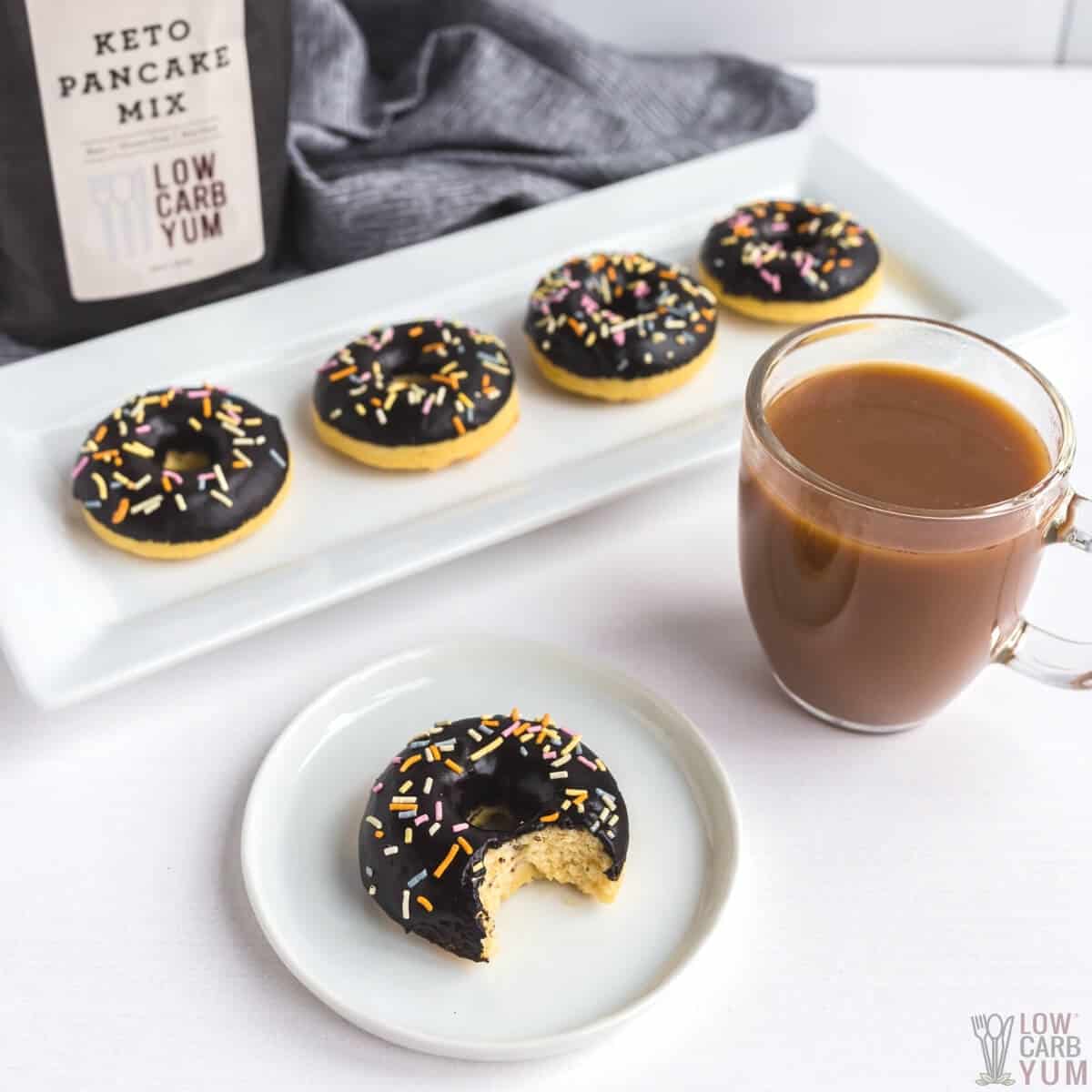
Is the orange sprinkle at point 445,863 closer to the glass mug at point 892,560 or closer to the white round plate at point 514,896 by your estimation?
the white round plate at point 514,896

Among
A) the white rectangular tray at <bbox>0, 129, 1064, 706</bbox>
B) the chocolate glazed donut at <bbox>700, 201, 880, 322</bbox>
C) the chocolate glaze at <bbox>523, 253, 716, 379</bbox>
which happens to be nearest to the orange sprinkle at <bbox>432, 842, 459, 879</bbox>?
the white rectangular tray at <bbox>0, 129, 1064, 706</bbox>

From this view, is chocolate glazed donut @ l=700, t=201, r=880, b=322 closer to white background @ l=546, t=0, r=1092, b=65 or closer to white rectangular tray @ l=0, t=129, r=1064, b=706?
white rectangular tray @ l=0, t=129, r=1064, b=706

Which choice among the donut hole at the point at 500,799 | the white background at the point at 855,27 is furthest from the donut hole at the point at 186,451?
the white background at the point at 855,27

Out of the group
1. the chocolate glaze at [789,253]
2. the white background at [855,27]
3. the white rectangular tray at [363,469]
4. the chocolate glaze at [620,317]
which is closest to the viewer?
the white rectangular tray at [363,469]

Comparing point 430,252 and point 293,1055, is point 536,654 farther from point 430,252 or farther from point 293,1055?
point 430,252

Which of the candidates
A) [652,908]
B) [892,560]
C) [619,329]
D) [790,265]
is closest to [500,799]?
[652,908]
